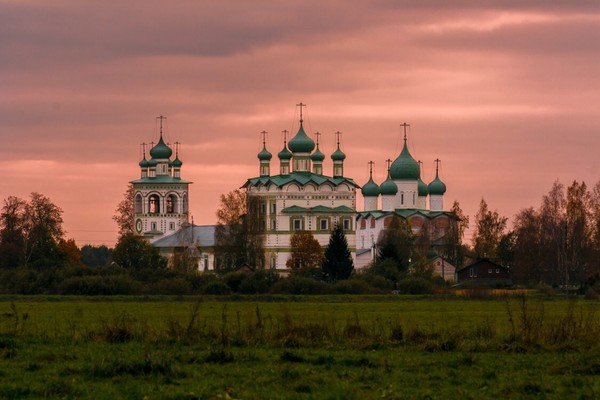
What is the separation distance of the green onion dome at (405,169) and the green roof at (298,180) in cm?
740

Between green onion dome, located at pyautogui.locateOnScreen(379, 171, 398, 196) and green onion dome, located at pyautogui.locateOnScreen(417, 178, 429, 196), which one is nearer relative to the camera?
green onion dome, located at pyautogui.locateOnScreen(379, 171, 398, 196)

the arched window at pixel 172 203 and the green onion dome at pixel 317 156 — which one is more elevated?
the green onion dome at pixel 317 156

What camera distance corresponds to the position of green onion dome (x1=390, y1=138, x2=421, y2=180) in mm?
127312

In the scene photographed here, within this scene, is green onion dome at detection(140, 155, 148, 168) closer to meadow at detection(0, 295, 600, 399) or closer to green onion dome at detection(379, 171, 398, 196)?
green onion dome at detection(379, 171, 398, 196)

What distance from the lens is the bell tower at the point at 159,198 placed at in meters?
129

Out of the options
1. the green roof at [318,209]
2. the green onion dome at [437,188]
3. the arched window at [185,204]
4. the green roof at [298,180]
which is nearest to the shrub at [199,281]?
the green roof at [318,209]

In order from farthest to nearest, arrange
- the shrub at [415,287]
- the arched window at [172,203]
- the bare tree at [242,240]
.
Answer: the arched window at [172,203] → the bare tree at [242,240] → the shrub at [415,287]

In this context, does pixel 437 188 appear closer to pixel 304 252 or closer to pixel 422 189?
pixel 422 189

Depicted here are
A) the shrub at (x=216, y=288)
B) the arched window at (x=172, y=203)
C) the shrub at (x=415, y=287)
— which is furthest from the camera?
the arched window at (x=172, y=203)

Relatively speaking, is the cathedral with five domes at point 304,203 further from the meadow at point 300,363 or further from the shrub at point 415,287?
the meadow at point 300,363

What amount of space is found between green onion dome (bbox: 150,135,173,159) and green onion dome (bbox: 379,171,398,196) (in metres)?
18.2

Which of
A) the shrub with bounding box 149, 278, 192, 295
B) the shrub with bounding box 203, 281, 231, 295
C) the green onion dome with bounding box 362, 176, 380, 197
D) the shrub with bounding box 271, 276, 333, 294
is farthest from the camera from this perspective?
the green onion dome with bounding box 362, 176, 380, 197

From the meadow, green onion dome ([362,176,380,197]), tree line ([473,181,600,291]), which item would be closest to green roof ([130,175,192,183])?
green onion dome ([362,176,380,197])

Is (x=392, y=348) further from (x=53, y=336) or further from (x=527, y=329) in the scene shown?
(x=53, y=336)
